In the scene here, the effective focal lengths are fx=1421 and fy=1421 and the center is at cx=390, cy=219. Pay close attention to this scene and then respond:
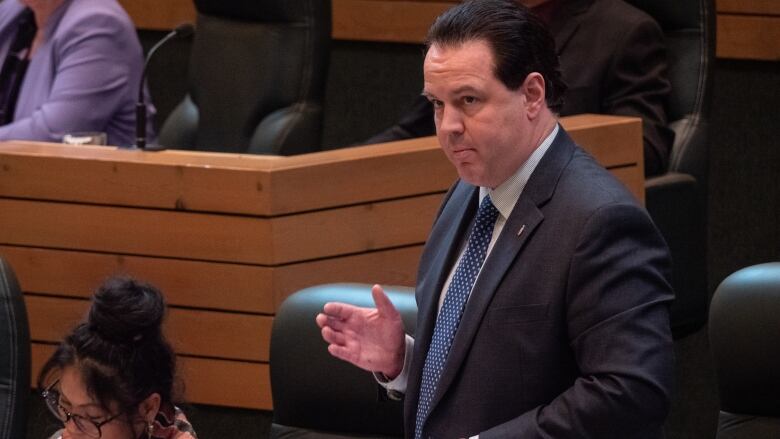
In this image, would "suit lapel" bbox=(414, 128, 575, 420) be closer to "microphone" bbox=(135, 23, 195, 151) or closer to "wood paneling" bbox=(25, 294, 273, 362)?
"wood paneling" bbox=(25, 294, 273, 362)

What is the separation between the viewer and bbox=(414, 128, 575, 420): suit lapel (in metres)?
1.75

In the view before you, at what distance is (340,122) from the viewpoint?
16.2 ft

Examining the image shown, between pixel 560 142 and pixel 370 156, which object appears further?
pixel 370 156

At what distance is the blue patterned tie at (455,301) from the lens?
1825 mm

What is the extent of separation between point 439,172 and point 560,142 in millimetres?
1462

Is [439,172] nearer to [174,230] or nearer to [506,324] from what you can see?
[174,230]

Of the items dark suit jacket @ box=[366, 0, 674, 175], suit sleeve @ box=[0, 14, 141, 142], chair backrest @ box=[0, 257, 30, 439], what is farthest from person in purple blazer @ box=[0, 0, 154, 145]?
chair backrest @ box=[0, 257, 30, 439]

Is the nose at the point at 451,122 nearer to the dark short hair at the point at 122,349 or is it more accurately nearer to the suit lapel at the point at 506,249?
the suit lapel at the point at 506,249

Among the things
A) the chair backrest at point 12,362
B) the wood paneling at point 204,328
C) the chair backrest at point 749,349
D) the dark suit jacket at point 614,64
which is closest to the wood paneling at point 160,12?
the dark suit jacket at point 614,64

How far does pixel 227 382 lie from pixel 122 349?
39.6 inches

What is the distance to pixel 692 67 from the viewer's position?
388cm

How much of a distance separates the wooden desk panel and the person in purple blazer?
46 cm

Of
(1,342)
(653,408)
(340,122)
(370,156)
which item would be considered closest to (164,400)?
(1,342)

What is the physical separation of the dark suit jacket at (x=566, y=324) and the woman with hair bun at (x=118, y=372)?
1.78ft
